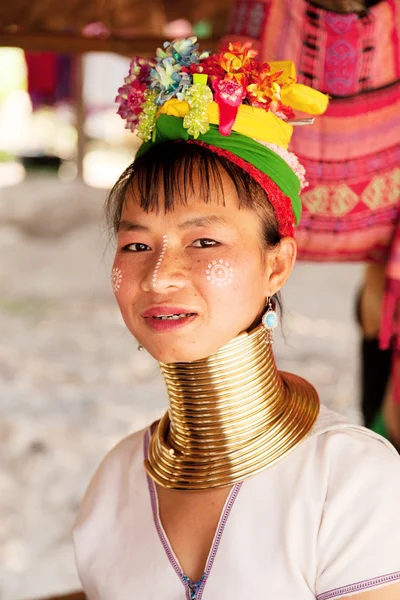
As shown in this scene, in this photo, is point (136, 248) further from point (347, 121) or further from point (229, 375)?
point (347, 121)

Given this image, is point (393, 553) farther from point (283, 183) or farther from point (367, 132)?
point (367, 132)

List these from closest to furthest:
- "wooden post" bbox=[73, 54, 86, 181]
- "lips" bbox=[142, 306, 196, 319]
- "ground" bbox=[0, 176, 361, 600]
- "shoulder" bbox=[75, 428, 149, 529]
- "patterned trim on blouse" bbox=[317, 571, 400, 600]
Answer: "patterned trim on blouse" bbox=[317, 571, 400, 600]
"lips" bbox=[142, 306, 196, 319]
"shoulder" bbox=[75, 428, 149, 529]
"ground" bbox=[0, 176, 361, 600]
"wooden post" bbox=[73, 54, 86, 181]

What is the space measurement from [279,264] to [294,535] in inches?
23.0

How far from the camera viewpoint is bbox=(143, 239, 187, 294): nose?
5.19 ft

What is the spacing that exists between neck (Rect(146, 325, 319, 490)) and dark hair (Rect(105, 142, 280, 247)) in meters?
0.27

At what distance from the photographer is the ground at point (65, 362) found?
416cm

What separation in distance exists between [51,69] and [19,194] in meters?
1.74

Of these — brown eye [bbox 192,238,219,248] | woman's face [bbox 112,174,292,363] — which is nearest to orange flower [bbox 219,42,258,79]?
woman's face [bbox 112,174,292,363]

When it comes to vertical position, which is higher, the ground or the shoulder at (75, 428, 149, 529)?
the shoulder at (75, 428, 149, 529)

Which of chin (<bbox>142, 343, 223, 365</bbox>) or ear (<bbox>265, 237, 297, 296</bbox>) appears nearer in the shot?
chin (<bbox>142, 343, 223, 365</bbox>)

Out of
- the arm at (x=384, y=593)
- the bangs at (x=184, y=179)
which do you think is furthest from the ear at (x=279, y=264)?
the arm at (x=384, y=593)

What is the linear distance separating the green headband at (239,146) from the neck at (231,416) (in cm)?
34

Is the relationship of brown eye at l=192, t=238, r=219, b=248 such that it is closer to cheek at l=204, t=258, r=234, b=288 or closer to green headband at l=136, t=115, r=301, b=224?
cheek at l=204, t=258, r=234, b=288

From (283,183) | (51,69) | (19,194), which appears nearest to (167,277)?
(283,183)
